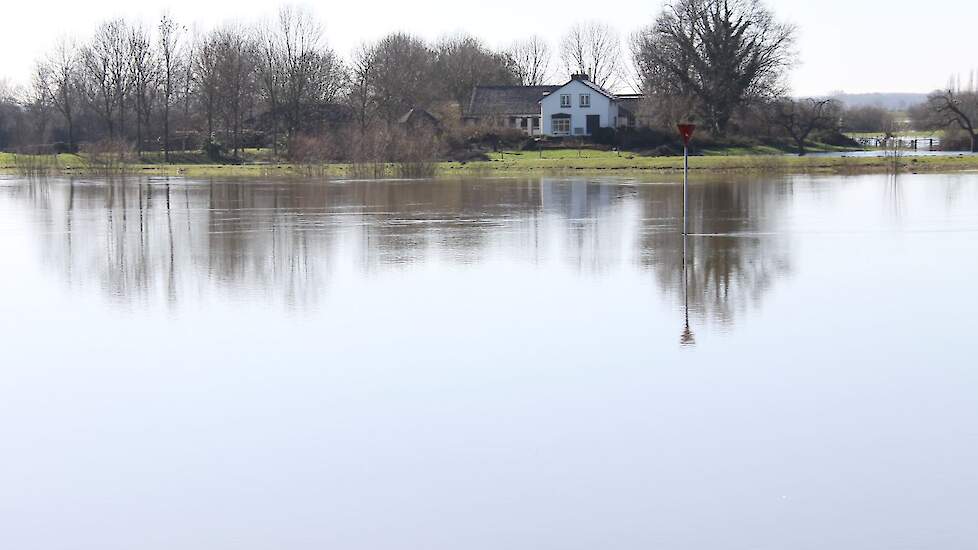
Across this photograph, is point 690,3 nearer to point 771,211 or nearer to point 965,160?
point 965,160

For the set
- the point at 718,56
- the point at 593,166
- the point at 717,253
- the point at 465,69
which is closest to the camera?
the point at 717,253

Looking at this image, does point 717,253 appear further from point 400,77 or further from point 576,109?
point 400,77

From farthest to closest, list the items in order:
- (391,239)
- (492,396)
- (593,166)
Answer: (593,166)
(391,239)
(492,396)

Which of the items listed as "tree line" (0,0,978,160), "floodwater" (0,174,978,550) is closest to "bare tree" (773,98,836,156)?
"tree line" (0,0,978,160)

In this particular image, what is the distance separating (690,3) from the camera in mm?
86250

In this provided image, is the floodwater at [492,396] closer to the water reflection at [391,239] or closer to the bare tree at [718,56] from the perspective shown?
the water reflection at [391,239]

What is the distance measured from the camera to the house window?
89438mm

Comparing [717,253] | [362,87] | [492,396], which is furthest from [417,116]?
[492,396]

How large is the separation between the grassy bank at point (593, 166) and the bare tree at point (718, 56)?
605 inches

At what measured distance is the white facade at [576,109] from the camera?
8881 centimetres

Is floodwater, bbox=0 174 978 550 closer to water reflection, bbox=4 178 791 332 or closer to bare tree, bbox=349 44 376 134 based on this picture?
water reflection, bbox=4 178 791 332

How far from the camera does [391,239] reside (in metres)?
23.3

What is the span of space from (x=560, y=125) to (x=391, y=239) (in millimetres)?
67578

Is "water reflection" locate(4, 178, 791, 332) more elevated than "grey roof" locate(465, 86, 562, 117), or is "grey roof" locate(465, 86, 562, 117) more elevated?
"grey roof" locate(465, 86, 562, 117)
